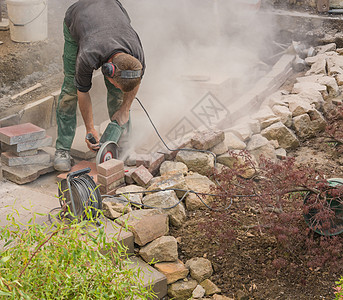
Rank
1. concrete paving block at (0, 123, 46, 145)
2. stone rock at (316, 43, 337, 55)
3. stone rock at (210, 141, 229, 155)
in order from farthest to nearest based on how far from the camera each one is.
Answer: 1. stone rock at (316, 43, 337, 55)
2. stone rock at (210, 141, 229, 155)
3. concrete paving block at (0, 123, 46, 145)

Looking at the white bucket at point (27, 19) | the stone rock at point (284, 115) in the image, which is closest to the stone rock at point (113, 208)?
the stone rock at point (284, 115)

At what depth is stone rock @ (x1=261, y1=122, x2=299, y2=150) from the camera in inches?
259

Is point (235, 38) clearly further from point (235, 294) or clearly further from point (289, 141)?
point (235, 294)

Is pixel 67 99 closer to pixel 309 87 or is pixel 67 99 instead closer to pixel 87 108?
pixel 87 108

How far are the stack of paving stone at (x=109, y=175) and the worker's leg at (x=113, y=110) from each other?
43cm

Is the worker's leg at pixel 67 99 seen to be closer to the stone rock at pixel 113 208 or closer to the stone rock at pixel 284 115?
the stone rock at pixel 113 208

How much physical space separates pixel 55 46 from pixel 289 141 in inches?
185

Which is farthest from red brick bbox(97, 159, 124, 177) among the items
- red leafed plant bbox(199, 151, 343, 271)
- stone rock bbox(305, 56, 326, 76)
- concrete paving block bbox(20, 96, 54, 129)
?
stone rock bbox(305, 56, 326, 76)

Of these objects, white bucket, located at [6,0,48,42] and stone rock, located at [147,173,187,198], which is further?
white bucket, located at [6,0,48,42]

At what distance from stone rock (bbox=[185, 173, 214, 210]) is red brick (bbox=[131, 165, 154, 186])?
0.45 m

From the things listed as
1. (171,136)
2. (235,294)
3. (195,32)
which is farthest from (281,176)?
(195,32)

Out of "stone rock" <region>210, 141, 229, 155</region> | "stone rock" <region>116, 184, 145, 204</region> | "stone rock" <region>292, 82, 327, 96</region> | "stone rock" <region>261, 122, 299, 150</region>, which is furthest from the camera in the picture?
"stone rock" <region>292, 82, 327, 96</region>

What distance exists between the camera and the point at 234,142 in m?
6.24

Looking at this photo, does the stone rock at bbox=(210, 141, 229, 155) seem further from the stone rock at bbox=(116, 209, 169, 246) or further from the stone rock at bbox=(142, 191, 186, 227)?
the stone rock at bbox=(116, 209, 169, 246)
